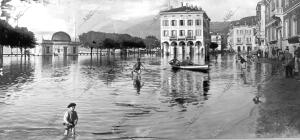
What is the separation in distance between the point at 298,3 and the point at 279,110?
1272 centimetres

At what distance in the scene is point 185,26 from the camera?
33.1 feet

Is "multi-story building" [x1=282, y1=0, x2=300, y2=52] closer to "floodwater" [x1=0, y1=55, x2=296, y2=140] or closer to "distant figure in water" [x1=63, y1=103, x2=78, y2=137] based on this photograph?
"floodwater" [x1=0, y1=55, x2=296, y2=140]

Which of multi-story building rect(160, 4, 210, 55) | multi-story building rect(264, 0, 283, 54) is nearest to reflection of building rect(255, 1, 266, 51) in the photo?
multi-story building rect(264, 0, 283, 54)

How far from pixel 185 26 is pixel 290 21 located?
42.6ft

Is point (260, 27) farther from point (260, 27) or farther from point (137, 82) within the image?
point (137, 82)

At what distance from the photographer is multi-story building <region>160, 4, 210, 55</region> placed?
9.25 m

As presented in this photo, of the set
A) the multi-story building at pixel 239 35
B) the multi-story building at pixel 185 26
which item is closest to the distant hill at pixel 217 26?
the multi-story building at pixel 185 26

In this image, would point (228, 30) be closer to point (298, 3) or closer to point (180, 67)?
point (298, 3)

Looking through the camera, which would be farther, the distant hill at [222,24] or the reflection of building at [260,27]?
the reflection of building at [260,27]

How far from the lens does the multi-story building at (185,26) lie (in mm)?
9250

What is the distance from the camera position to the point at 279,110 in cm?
905

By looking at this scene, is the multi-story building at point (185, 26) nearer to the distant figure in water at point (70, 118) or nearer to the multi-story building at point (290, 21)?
the distant figure in water at point (70, 118)

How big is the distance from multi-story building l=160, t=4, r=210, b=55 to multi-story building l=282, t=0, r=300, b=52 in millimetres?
9717

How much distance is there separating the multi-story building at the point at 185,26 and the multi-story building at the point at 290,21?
9717 millimetres
